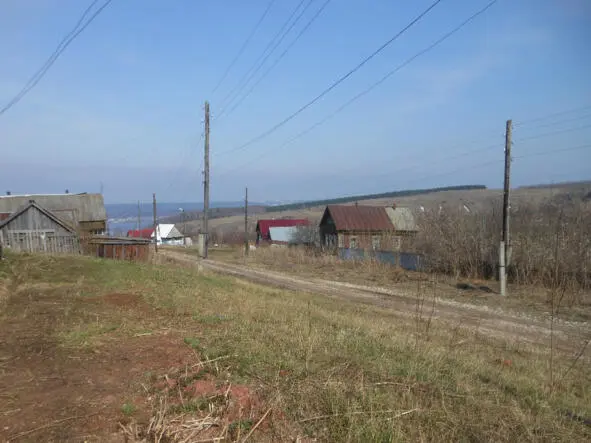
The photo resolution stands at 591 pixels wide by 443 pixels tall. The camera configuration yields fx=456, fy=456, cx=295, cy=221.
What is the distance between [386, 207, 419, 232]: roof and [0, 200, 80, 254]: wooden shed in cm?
3310

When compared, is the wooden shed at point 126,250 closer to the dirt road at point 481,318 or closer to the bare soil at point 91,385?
the dirt road at point 481,318

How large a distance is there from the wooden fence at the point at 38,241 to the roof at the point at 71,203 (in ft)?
43.6

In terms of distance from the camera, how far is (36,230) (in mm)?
36688

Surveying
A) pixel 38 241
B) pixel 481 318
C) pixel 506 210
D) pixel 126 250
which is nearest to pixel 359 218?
pixel 126 250

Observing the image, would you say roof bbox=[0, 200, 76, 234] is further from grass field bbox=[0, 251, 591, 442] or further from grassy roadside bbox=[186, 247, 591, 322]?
grass field bbox=[0, 251, 591, 442]

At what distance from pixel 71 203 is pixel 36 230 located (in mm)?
15545

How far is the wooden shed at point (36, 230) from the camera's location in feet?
119

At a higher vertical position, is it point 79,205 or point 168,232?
point 79,205

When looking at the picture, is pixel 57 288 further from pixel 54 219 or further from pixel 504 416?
pixel 54 219

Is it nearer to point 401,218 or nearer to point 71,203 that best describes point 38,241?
point 71,203

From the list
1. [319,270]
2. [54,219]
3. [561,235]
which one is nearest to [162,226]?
[54,219]

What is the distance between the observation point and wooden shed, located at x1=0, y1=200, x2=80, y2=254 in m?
36.2

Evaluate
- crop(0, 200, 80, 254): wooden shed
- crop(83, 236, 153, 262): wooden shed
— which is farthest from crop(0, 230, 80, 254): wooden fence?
crop(83, 236, 153, 262): wooden shed

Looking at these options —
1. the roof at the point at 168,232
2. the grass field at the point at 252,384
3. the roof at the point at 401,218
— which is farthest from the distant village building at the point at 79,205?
the roof at the point at 168,232
